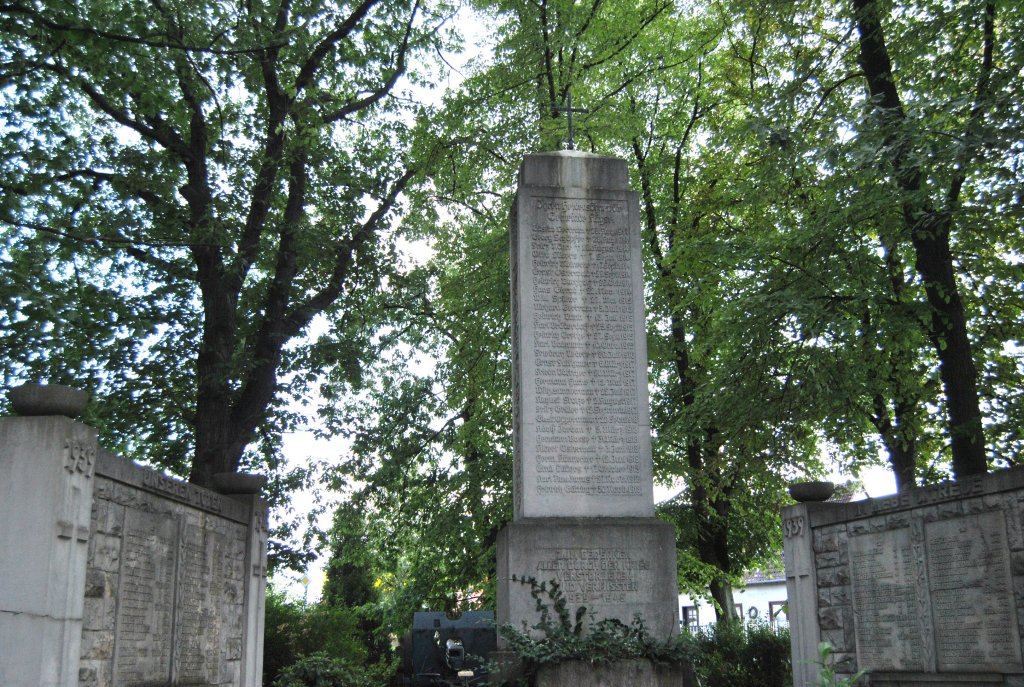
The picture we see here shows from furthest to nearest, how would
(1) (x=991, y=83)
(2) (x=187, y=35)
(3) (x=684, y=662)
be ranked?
(2) (x=187, y=35) → (1) (x=991, y=83) → (3) (x=684, y=662)

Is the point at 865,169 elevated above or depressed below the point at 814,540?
above

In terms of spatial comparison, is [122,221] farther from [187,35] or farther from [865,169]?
[865,169]

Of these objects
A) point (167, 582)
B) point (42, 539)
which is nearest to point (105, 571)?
point (42, 539)

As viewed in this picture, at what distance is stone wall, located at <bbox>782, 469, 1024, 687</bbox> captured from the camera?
9.04 meters

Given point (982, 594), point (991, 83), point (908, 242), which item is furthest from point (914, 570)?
point (908, 242)

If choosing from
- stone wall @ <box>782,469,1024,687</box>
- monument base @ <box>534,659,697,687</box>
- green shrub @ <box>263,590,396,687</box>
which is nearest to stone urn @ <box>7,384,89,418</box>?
monument base @ <box>534,659,697,687</box>

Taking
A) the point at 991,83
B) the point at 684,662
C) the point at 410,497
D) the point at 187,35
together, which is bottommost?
the point at 684,662

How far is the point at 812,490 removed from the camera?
1165 centimetres

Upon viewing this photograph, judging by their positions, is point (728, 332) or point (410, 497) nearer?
point (728, 332)

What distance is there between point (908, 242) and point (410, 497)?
12.3 meters

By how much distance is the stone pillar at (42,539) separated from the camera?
7469mm

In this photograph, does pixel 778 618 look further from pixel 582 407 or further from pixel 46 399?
pixel 46 399

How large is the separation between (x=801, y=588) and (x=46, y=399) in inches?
333

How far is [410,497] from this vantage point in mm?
22672
